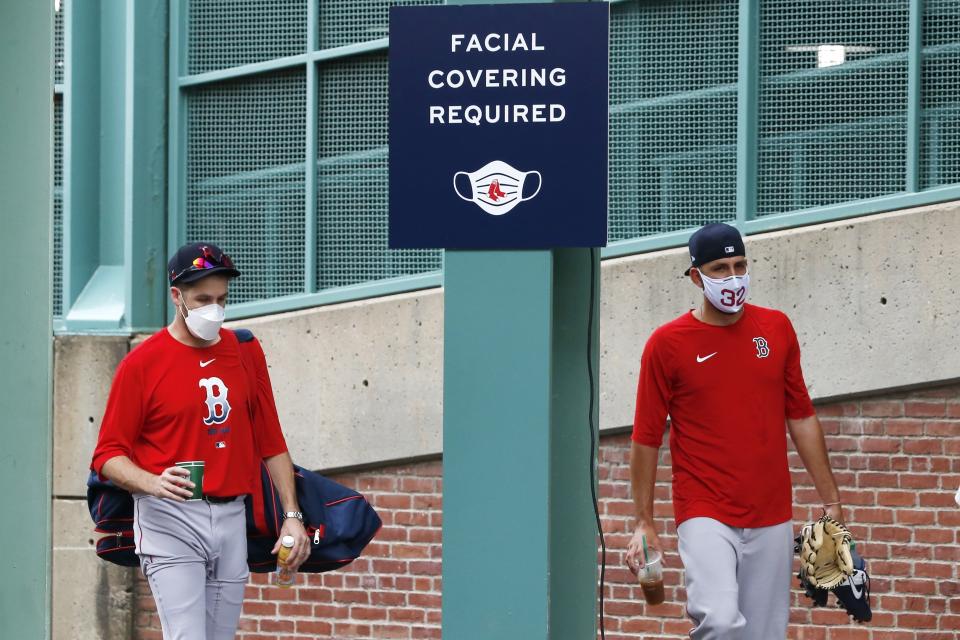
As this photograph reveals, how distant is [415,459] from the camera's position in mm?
8609

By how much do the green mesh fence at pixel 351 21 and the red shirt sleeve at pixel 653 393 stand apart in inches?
147

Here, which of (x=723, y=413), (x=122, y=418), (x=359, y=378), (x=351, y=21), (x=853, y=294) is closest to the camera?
(x=122, y=418)

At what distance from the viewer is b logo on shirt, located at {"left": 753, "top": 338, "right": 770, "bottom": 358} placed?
5.80 m

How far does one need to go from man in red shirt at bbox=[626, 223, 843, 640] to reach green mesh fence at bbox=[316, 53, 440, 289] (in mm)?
3277

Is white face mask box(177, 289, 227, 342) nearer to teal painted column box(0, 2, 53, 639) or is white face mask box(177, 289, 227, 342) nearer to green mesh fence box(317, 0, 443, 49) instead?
teal painted column box(0, 2, 53, 639)

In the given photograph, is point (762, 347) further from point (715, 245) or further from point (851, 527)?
point (851, 527)

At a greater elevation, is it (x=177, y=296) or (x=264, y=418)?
(x=177, y=296)

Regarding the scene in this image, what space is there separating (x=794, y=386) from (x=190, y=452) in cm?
232

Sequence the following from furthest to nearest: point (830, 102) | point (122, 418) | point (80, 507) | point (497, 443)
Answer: point (80, 507) → point (830, 102) → point (122, 418) → point (497, 443)

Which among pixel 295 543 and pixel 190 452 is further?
pixel 295 543

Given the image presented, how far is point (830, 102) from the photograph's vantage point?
26.2 ft

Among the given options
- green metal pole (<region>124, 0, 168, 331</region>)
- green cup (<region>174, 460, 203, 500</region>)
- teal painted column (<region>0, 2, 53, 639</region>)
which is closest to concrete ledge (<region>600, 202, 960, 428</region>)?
green metal pole (<region>124, 0, 168, 331</region>)

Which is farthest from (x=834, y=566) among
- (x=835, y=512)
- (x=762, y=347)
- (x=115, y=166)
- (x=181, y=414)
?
(x=115, y=166)

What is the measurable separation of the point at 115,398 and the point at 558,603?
1.86 meters
